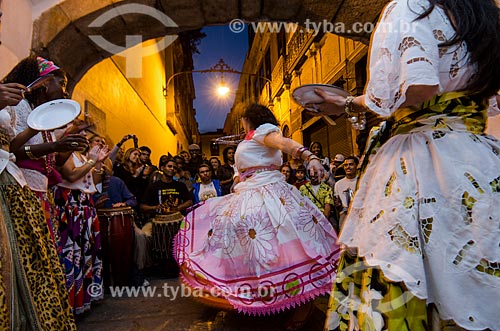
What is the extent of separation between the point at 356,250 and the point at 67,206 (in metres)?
2.69

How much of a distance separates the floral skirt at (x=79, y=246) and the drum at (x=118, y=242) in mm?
321

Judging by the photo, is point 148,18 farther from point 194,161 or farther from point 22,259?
point 194,161

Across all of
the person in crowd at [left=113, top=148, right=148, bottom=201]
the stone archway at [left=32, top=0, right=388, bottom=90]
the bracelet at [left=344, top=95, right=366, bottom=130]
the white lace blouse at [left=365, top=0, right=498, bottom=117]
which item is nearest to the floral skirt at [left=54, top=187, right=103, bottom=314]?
the stone archway at [left=32, top=0, right=388, bottom=90]

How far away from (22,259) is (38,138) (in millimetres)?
822

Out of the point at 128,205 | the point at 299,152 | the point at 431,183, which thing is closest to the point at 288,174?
the point at 128,205

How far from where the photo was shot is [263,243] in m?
2.64

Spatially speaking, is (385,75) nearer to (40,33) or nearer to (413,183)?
(413,183)

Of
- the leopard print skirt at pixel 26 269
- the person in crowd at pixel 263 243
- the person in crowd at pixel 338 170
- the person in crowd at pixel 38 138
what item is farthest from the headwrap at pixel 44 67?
the person in crowd at pixel 338 170

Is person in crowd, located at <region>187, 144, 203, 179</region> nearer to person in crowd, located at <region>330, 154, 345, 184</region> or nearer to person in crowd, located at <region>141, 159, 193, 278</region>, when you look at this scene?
person in crowd, located at <region>141, 159, 193, 278</region>

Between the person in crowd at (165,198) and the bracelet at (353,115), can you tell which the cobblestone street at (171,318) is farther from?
the bracelet at (353,115)

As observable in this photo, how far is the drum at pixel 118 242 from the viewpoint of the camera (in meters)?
3.91

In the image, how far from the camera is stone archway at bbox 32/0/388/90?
378 centimetres

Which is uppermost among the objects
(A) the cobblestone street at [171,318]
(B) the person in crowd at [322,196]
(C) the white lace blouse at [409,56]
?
(C) the white lace blouse at [409,56]

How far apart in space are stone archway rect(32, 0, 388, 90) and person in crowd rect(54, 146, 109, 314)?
145 cm
